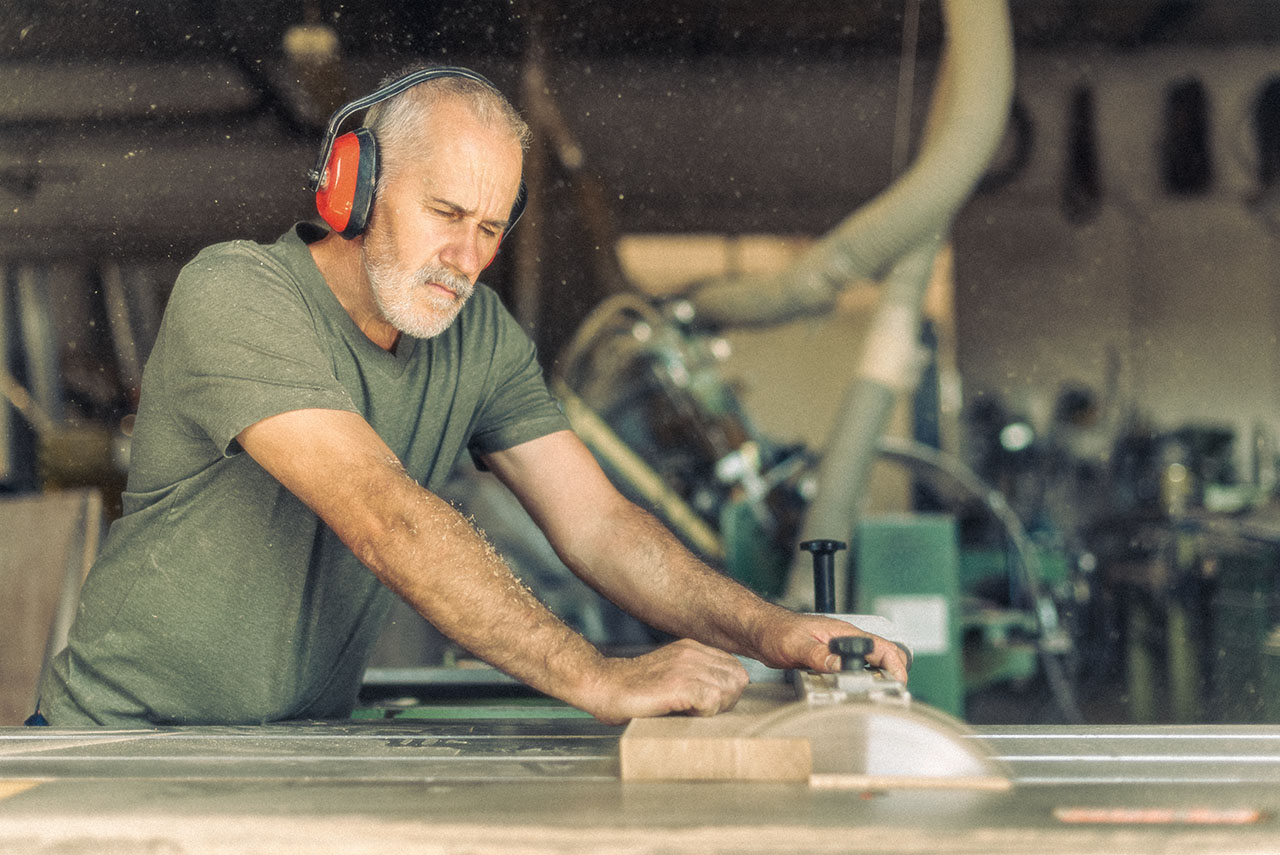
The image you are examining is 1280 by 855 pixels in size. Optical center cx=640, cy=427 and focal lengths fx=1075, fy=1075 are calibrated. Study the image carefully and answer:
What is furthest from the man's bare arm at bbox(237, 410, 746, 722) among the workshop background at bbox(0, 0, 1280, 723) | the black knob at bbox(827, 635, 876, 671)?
the workshop background at bbox(0, 0, 1280, 723)

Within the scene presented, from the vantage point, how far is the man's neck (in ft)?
4.09

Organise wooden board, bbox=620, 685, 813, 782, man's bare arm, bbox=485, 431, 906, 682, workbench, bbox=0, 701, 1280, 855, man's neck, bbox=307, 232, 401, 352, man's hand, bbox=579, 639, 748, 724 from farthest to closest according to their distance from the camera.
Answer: man's neck, bbox=307, 232, 401, 352
man's bare arm, bbox=485, 431, 906, 682
man's hand, bbox=579, 639, 748, 724
wooden board, bbox=620, 685, 813, 782
workbench, bbox=0, 701, 1280, 855

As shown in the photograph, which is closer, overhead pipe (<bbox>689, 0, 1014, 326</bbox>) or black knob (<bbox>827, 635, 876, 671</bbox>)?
black knob (<bbox>827, 635, 876, 671</bbox>)

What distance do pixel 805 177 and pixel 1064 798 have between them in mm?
4366

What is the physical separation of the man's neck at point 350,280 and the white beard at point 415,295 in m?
0.02

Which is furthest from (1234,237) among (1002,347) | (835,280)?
(835,280)

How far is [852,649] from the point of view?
803 millimetres

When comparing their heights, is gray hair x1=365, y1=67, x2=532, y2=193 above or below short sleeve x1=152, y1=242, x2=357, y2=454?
above

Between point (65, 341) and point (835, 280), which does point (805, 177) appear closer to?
point (835, 280)

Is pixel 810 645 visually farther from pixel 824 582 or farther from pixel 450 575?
pixel 450 575

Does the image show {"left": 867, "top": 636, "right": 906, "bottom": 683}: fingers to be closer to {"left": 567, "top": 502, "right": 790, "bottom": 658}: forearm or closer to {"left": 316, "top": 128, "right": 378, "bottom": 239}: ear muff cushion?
{"left": 567, "top": 502, "right": 790, "bottom": 658}: forearm

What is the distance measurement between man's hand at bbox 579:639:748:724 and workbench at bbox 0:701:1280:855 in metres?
0.04

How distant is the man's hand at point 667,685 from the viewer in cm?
88

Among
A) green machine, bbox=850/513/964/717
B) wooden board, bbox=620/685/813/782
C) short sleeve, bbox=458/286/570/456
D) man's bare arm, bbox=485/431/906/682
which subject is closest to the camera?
→ wooden board, bbox=620/685/813/782
